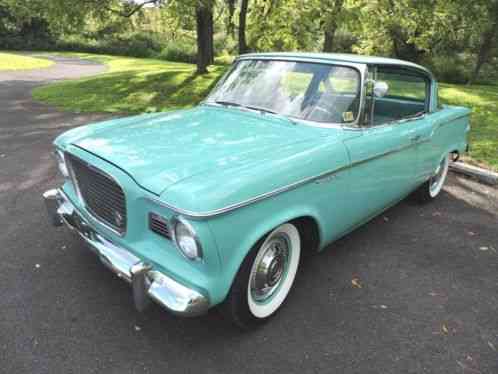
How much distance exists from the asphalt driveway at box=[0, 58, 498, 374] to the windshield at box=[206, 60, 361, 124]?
4.23 feet

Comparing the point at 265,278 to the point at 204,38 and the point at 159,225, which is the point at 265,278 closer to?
the point at 159,225

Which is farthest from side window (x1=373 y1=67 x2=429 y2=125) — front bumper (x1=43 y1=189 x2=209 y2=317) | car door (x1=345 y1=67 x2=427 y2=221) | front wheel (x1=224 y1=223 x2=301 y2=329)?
front bumper (x1=43 y1=189 x2=209 y2=317)

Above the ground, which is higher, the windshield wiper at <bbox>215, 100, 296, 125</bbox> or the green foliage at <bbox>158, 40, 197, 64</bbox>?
the windshield wiper at <bbox>215, 100, 296, 125</bbox>

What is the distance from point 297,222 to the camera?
107 inches

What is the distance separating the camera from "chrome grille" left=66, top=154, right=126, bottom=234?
233cm

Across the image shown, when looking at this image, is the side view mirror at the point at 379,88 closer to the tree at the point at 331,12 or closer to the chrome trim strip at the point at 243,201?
the chrome trim strip at the point at 243,201

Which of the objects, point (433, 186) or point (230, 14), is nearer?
point (433, 186)

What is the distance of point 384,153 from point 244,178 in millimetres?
1555

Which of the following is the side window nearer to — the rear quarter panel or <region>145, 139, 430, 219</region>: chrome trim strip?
the rear quarter panel

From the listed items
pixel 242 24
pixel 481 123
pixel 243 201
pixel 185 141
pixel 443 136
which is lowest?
pixel 481 123

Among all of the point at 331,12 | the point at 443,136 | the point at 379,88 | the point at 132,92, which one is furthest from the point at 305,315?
the point at 132,92

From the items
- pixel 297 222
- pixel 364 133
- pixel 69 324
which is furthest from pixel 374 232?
pixel 69 324

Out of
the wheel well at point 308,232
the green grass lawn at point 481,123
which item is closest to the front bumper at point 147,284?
the wheel well at point 308,232

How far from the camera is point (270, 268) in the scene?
2578 millimetres
